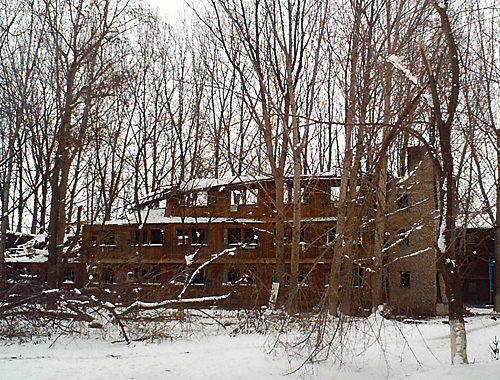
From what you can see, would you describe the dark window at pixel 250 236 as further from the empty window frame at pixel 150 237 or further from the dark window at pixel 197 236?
the empty window frame at pixel 150 237

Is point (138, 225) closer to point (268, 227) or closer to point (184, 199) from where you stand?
point (184, 199)

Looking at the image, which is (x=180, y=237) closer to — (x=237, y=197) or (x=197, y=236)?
(x=197, y=236)

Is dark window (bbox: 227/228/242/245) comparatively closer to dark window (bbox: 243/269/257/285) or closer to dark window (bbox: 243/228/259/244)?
dark window (bbox: 243/228/259/244)

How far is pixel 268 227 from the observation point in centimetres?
2466

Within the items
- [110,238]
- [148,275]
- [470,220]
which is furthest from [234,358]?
[110,238]

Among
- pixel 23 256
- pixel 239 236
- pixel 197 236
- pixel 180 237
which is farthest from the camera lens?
pixel 180 237

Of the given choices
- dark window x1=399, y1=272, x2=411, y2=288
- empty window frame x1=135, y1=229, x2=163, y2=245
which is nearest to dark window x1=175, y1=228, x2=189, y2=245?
empty window frame x1=135, y1=229, x2=163, y2=245

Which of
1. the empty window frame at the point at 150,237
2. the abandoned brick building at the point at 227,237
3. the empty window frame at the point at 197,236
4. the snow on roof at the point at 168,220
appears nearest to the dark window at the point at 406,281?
the abandoned brick building at the point at 227,237

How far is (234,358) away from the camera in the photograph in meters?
12.0

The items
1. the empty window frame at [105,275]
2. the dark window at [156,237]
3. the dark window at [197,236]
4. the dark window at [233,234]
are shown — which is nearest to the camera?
the empty window frame at [105,275]

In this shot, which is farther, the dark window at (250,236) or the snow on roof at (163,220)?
the dark window at (250,236)

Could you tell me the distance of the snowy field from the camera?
1009 centimetres

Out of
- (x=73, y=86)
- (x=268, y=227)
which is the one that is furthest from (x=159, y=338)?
(x=268, y=227)

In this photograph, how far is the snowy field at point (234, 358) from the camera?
10.1 m
